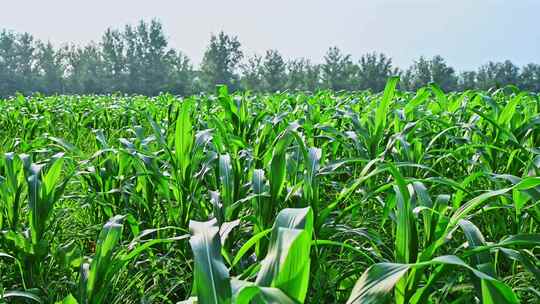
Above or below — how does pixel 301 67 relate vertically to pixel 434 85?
above

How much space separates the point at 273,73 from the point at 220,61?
9.10 m

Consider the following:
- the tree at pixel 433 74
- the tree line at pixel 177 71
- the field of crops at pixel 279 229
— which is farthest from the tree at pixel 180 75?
the field of crops at pixel 279 229

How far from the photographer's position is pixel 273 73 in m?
61.2

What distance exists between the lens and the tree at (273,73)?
61.2 metres

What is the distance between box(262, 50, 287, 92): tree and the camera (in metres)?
61.2

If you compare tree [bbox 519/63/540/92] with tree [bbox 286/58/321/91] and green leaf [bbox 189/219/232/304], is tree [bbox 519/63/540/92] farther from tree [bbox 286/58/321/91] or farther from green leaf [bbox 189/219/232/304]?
green leaf [bbox 189/219/232/304]

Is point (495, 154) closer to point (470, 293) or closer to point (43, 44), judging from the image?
point (470, 293)

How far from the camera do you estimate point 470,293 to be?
4.18ft

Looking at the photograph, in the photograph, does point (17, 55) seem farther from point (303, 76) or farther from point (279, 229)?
point (279, 229)

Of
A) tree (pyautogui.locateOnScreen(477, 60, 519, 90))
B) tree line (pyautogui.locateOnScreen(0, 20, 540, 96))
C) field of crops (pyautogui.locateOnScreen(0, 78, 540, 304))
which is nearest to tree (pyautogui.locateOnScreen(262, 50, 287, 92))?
tree line (pyautogui.locateOnScreen(0, 20, 540, 96))

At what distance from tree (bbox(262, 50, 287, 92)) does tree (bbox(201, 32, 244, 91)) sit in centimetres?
506

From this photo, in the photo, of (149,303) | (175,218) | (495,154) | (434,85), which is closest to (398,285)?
(149,303)

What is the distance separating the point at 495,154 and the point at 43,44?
76.9 meters

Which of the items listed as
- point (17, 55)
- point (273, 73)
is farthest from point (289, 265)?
point (17, 55)
